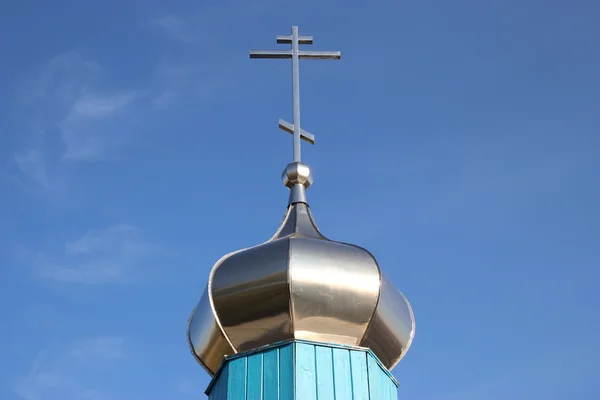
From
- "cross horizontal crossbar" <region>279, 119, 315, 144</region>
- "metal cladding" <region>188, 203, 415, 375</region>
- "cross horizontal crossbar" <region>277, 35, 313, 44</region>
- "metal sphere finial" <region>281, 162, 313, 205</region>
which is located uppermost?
"cross horizontal crossbar" <region>277, 35, 313, 44</region>

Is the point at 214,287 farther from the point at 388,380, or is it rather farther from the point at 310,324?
the point at 388,380

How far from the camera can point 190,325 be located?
1102cm

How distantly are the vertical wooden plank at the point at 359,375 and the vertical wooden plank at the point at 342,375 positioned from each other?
37 mm

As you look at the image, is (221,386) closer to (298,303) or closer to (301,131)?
(298,303)

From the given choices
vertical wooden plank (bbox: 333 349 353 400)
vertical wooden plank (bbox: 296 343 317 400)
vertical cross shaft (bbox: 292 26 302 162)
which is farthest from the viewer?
vertical cross shaft (bbox: 292 26 302 162)

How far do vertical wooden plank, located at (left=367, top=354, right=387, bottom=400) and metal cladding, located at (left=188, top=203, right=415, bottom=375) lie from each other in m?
0.22

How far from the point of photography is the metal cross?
1215 centimetres

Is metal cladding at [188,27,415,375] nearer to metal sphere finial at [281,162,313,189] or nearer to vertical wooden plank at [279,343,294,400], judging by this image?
vertical wooden plank at [279,343,294,400]

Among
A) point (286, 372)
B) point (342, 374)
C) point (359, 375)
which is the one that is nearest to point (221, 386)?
point (286, 372)

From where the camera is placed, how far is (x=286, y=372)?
973 centimetres

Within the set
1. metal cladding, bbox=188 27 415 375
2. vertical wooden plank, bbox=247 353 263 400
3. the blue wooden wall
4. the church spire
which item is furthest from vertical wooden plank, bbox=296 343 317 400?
the church spire

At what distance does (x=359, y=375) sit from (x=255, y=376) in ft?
2.89

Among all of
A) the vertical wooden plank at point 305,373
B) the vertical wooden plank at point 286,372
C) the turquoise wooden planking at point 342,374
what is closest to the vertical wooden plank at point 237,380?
the vertical wooden plank at point 286,372

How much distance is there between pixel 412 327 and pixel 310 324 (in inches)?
54.3
